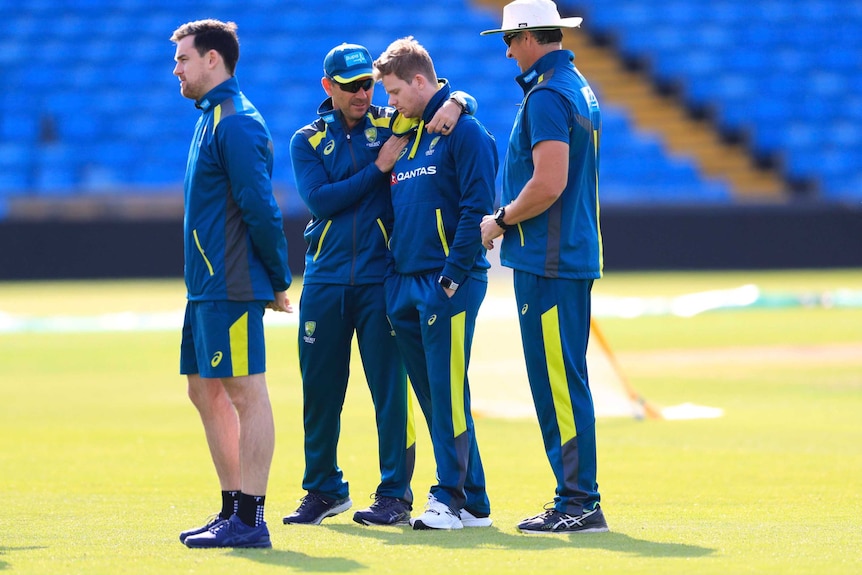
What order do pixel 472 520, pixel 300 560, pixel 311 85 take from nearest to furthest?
pixel 300 560 < pixel 472 520 < pixel 311 85

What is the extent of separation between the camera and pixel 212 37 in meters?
5.88

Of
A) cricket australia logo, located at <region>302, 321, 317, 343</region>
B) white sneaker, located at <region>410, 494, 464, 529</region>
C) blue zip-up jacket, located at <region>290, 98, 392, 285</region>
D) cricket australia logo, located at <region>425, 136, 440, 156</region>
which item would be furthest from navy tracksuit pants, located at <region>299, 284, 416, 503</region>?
cricket australia logo, located at <region>425, 136, 440, 156</region>

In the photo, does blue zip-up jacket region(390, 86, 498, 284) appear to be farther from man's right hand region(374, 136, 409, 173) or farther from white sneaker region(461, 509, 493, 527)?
white sneaker region(461, 509, 493, 527)

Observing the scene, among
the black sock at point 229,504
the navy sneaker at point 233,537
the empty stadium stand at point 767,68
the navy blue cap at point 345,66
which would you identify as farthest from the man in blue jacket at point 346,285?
the empty stadium stand at point 767,68

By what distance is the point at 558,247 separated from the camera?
241 inches

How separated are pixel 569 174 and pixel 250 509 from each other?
2003mm

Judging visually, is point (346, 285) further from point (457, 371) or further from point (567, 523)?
point (567, 523)

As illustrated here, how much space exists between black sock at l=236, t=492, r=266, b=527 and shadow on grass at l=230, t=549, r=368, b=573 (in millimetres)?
137

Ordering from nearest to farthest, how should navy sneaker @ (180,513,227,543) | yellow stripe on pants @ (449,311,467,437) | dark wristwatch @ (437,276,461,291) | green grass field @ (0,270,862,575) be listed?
green grass field @ (0,270,862,575)
navy sneaker @ (180,513,227,543)
dark wristwatch @ (437,276,461,291)
yellow stripe on pants @ (449,311,467,437)

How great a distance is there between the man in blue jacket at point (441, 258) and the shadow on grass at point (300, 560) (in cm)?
83

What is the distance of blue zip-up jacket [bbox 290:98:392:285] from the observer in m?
6.47

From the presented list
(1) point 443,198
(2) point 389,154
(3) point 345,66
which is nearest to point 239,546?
(1) point 443,198

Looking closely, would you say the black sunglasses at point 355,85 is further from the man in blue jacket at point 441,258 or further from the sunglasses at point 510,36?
the sunglasses at point 510,36

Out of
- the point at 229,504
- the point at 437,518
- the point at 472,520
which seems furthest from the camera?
the point at 472,520
